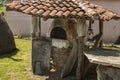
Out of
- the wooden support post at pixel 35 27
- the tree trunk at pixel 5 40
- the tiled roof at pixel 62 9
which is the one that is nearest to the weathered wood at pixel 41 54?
the wooden support post at pixel 35 27

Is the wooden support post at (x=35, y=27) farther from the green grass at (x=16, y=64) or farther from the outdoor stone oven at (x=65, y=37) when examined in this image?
the green grass at (x=16, y=64)

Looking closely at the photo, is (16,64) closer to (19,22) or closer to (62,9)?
(62,9)

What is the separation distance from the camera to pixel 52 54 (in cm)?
1182

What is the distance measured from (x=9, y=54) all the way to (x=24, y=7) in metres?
4.67

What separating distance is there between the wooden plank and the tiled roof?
1125mm

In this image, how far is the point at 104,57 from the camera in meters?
8.86

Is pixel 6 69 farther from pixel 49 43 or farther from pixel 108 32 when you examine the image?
pixel 108 32

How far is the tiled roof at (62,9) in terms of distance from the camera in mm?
9570

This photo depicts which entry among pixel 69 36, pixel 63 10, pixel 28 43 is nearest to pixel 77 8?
pixel 63 10

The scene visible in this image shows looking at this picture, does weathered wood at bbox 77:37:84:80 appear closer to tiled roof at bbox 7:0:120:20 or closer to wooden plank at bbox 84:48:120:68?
A: wooden plank at bbox 84:48:120:68

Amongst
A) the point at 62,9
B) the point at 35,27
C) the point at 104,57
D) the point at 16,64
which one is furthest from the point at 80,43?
the point at 16,64

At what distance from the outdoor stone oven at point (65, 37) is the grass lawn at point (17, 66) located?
48cm

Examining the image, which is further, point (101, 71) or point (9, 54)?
point (9, 54)

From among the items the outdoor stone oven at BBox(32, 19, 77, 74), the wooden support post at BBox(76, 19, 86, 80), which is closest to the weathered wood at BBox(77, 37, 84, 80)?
the wooden support post at BBox(76, 19, 86, 80)
